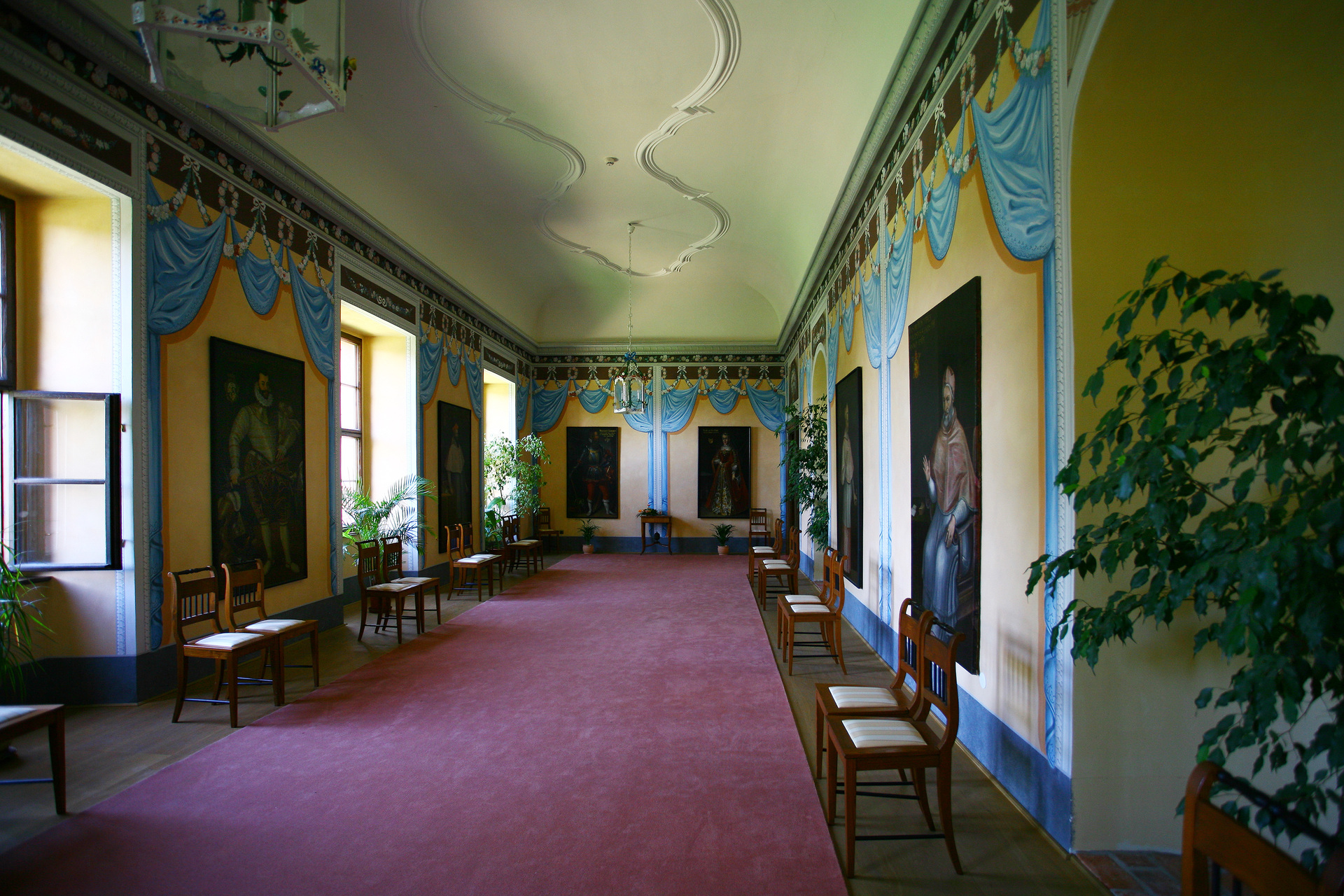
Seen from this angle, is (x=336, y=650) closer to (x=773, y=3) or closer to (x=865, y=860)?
(x=865, y=860)

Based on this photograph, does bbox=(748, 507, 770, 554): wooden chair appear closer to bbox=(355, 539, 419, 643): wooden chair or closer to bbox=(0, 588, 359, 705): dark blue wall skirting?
bbox=(355, 539, 419, 643): wooden chair

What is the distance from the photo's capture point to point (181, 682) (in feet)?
14.7

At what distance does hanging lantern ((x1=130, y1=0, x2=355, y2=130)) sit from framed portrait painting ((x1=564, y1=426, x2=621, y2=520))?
12.1 meters

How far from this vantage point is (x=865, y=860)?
2869 millimetres

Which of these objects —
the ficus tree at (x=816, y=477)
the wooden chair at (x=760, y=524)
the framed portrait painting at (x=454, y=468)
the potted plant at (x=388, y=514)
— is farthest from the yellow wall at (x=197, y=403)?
the wooden chair at (x=760, y=524)

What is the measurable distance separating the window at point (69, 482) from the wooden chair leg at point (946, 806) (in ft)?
18.1

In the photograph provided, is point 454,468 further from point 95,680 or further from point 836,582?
point 836,582

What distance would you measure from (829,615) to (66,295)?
6439 millimetres

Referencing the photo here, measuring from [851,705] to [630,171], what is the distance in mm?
7453

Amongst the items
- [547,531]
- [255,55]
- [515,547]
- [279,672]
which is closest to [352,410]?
[515,547]

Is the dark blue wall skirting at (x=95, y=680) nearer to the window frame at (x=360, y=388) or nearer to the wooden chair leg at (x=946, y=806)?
the window frame at (x=360, y=388)

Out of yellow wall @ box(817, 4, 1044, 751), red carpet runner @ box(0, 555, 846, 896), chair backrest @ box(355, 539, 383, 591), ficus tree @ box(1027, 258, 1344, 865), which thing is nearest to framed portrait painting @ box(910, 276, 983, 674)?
yellow wall @ box(817, 4, 1044, 751)

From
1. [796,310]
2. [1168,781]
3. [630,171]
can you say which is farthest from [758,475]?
[1168,781]

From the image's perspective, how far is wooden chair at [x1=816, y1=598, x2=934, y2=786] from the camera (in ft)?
10.6
